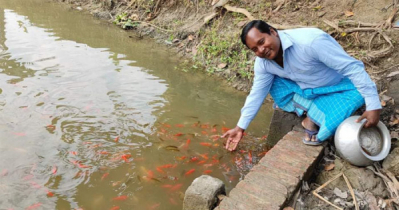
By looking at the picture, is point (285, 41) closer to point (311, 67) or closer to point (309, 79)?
point (311, 67)

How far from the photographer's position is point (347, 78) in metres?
3.50

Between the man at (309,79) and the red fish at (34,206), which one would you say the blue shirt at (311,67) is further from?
the red fish at (34,206)

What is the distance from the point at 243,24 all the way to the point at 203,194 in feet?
16.3

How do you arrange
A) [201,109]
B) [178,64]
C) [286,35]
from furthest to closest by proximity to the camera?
[178,64] → [201,109] → [286,35]

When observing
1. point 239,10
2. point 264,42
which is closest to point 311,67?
point 264,42

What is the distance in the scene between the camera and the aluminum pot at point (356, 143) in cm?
319

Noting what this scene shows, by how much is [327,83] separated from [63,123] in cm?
358

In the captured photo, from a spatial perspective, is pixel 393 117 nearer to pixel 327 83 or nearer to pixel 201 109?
pixel 327 83

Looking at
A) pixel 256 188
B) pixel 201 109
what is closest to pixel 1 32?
pixel 201 109

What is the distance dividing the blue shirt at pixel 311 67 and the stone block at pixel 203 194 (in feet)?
3.23

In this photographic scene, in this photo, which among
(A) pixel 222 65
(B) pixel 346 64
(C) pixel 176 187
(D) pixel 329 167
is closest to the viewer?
(B) pixel 346 64

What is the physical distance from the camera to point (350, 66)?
10.2 feet

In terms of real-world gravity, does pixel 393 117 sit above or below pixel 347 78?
below

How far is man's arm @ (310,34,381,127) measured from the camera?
10.2ft
